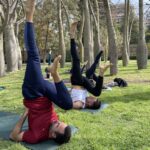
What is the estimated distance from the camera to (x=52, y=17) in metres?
44.8

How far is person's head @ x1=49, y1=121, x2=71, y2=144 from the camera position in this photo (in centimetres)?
607

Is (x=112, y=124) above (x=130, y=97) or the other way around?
above

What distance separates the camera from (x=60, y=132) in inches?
240

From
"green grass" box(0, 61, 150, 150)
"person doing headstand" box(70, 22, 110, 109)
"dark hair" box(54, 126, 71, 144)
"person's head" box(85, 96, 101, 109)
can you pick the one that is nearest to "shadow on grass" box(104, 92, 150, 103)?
"green grass" box(0, 61, 150, 150)

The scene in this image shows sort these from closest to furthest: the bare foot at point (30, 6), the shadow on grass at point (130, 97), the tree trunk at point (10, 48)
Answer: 1. the bare foot at point (30, 6)
2. the shadow on grass at point (130, 97)
3. the tree trunk at point (10, 48)

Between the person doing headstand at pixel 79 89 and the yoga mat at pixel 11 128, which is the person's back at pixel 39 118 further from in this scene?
the person doing headstand at pixel 79 89

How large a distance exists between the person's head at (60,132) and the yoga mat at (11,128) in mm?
132

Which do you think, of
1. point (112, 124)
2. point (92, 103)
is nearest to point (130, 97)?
point (92, 103)

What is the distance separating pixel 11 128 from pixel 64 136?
1585 mm

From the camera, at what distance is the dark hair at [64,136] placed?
609 centimetres

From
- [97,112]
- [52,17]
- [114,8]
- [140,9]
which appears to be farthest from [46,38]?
[97,112]

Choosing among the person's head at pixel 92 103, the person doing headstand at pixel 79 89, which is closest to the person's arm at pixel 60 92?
the person doing headstand at pixel 79 89

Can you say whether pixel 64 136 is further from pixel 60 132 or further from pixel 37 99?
pixel 37 99

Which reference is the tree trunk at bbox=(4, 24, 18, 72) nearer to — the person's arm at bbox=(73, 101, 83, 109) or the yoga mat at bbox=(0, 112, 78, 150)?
the yoga mat at bbox=(0, 112, 78, 150)
